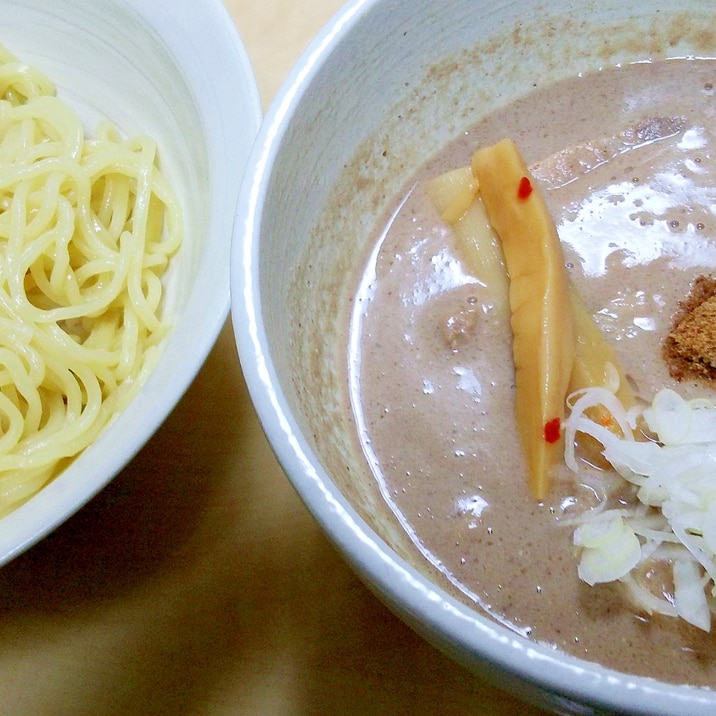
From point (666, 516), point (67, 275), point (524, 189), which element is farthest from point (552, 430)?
point (67, 275)

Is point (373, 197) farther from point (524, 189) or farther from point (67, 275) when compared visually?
point (67, 275)


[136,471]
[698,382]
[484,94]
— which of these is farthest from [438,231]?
[136,471]

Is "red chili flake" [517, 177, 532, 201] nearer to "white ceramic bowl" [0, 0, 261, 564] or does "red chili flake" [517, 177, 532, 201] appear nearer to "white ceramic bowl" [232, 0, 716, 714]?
"white ceramic bowl" [232, 0, 716, 714]

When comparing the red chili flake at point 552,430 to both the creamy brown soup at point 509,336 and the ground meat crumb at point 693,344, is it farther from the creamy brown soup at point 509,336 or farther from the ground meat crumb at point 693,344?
the ground meat crumb at point 693,344

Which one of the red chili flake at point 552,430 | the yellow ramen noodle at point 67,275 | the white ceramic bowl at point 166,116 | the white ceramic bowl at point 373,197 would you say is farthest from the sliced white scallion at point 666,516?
the yellow ramen noodle at point 67,275

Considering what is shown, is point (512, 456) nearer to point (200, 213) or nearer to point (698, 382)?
point (698, 382)

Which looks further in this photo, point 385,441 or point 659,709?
point 385,441
